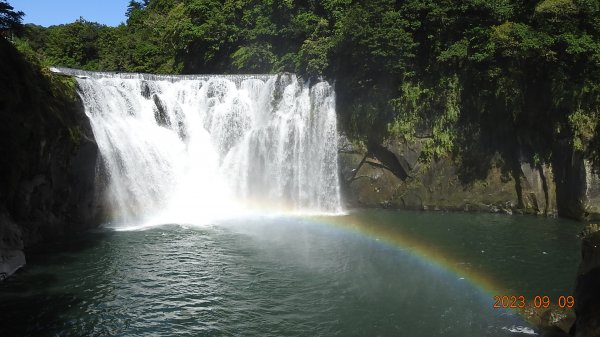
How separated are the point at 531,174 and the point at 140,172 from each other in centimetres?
2013

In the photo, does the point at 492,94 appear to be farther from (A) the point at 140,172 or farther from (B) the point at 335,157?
(A) the point at 140,172

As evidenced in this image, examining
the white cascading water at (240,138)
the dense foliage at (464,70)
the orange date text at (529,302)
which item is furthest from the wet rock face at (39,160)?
the orange date text at (529,302)

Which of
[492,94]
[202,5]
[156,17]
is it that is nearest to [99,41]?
[156,17]

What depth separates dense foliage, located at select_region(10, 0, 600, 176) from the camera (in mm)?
22594

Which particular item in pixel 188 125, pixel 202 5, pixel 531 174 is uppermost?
pixel 202 5

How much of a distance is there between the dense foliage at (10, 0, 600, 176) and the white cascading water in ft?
6.77

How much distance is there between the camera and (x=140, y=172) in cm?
2358

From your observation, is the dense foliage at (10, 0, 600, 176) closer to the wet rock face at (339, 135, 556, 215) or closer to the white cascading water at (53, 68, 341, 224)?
the wet rock face at (339, 135, 556, 215)

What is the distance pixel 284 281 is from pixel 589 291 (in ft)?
26.9

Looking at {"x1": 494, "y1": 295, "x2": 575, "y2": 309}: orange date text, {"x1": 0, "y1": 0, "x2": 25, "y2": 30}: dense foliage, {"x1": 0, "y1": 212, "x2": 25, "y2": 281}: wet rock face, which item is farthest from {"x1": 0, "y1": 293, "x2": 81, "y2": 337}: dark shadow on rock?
{"x1": 494, "y1": 295, "x2": 575, "y2": 309}: orange date text

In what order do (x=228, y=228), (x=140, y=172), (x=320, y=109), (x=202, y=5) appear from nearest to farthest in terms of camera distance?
(x=228, y=228) → (x=140, y=172) → (x=320, y=109) → (x=202, y=5)

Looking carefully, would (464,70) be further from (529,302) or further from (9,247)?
(9,247)

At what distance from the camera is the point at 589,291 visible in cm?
857

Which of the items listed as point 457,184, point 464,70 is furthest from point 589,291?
→ point 464,70
